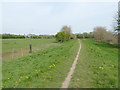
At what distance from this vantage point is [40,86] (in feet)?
13.0

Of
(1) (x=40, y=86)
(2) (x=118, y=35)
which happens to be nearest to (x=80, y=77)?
(1) (x=40, y=86)

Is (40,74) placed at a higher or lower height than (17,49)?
higher

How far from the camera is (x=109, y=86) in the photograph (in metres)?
3.77

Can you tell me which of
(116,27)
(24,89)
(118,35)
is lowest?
(24,89)

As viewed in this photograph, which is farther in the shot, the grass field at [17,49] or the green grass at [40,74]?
the grass field at [17,49]

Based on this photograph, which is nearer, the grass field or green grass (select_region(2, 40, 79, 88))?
green grass (select_region(2, 40, 79, 88))

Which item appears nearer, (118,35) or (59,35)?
(118,35)

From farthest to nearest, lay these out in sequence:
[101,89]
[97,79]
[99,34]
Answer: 1. [99,34]
2. [97,79]
3. [101,89]

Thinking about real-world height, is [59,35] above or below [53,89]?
above

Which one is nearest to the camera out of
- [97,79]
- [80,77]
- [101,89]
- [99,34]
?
[101,89]

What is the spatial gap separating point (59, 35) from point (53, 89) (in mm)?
49149

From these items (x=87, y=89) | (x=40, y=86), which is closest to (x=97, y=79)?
(x=87, y=89)

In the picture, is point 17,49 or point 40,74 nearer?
point 40,74

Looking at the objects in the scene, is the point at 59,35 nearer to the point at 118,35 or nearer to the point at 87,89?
the point at 118,35
